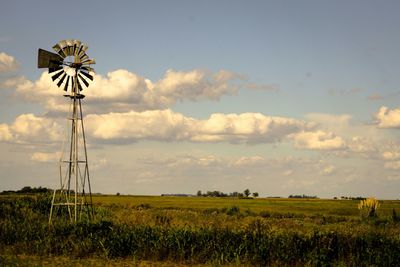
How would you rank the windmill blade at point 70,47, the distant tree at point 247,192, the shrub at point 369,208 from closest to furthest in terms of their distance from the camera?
the windmill blade at point 70,47, the shrub at point 369,208, the distant tree at point 247,192

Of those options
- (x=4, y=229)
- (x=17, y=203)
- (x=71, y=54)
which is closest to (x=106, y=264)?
(x=4, y=229)

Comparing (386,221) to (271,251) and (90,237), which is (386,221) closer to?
(271,251)

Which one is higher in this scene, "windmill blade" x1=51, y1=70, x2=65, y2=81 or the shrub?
"windmill blade" x1=51, y1=70, x2=65, y2=81

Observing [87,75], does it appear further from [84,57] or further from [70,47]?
[70,47]

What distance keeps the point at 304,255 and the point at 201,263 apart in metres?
4.05

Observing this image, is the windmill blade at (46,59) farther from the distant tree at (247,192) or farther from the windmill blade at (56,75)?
the distant tree at (247,192)

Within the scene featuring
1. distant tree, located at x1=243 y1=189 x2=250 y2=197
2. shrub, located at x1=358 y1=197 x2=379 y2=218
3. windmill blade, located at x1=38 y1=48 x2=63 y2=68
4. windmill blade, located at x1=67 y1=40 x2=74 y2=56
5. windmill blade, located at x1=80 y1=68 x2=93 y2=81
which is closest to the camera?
windmill blade, located at x1=38 y1=48 x2=63 y2=68


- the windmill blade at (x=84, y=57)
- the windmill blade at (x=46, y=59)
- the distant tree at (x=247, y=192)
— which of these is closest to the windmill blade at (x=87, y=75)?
the windmill blade at (x=84, y=57)

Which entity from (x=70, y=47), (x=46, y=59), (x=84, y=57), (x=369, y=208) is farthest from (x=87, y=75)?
(x=369, y=208)

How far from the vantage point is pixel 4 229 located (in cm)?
2448

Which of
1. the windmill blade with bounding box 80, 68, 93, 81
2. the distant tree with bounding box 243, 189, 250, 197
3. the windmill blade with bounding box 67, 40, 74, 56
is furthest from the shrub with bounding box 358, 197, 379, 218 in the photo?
the distant tree with bounding box 243, 189, 250, 197

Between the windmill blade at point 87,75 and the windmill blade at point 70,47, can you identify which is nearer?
the windmill blade at point 70,47

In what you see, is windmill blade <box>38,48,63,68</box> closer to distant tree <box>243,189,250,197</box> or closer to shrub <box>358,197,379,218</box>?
shrub <box>358,197,379,218</box>

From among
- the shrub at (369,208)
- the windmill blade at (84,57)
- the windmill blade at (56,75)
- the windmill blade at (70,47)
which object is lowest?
the shrub at (369,208)
